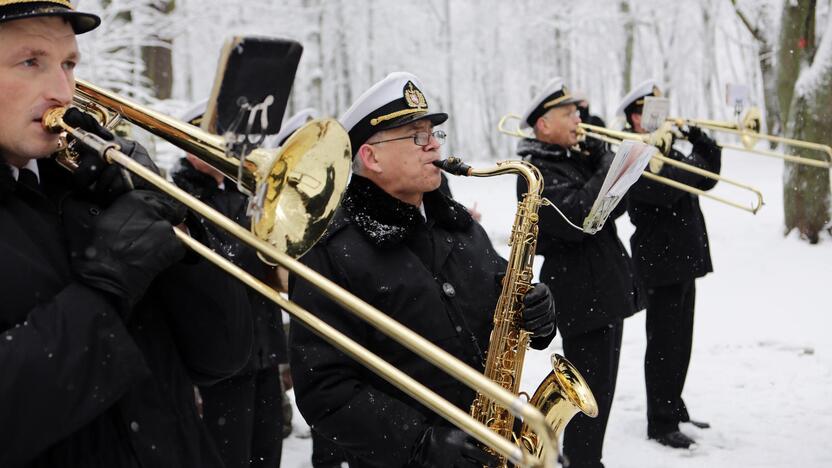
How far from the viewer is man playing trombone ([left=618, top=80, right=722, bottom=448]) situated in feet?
16.4

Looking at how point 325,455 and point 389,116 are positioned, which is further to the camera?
point 325,455

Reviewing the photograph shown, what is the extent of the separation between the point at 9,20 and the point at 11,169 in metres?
0.31

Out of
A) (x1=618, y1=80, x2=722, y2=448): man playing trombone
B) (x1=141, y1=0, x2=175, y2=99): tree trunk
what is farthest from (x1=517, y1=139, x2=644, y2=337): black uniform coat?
(x1=141, y1=0, x2=175, y2=99): tree trunk

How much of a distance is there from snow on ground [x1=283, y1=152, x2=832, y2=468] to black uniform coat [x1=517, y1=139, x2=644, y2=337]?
1.23m

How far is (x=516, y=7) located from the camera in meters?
29.1

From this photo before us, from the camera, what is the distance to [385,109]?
103 inches

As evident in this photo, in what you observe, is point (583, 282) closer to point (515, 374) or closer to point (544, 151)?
point (544, 151)

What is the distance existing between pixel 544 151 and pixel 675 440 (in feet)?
6.86

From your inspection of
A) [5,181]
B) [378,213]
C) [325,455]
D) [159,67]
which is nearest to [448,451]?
[378,213]

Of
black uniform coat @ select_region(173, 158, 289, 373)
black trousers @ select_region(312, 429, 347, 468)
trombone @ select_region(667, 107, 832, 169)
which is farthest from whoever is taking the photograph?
trombone @ select_region(667, 107, 832, 169)

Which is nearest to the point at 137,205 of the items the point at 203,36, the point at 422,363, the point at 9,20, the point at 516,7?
the point at 9,20

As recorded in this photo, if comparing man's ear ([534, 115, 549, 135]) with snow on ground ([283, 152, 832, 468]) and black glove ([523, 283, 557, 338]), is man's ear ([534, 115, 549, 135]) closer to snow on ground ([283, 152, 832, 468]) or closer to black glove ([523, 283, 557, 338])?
snow on ground ([283, 152, 832, 468])

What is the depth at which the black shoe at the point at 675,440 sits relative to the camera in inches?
194

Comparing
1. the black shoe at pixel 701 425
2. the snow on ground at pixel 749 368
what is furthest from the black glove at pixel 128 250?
the black shoe at pixel 701 425
